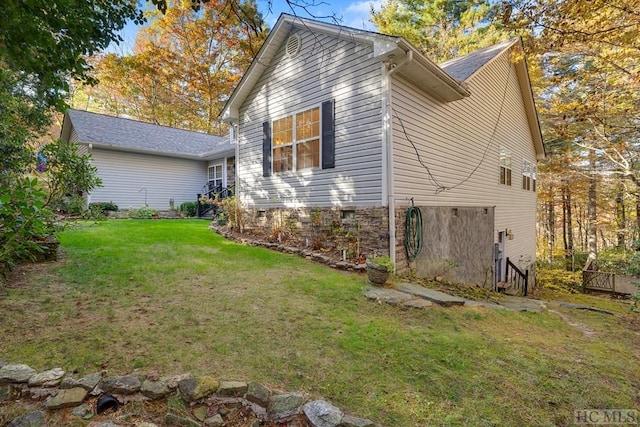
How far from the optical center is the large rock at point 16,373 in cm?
218

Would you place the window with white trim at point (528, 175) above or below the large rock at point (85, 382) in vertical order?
above

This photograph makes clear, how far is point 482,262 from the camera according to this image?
811 centimetres

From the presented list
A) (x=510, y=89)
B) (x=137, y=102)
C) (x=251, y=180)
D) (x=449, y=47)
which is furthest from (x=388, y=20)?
(x=137, y=102)

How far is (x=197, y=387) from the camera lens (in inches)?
86.0

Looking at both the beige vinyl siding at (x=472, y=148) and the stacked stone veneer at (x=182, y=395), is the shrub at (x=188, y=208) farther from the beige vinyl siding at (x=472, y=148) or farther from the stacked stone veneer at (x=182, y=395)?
the stacked stone veneer at (x=182, y=395)

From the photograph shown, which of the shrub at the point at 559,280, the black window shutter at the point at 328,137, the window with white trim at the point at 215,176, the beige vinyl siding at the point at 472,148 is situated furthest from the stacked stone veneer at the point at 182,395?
the shrub at the point at 559,280

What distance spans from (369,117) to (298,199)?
8.56 feet

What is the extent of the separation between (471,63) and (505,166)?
403 cm

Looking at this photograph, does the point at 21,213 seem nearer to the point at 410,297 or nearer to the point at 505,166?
the point at 410,297

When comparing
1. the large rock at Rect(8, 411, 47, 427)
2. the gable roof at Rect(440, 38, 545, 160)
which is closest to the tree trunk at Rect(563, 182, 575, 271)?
the gable roof at Rect(440, 38, 545, 160)

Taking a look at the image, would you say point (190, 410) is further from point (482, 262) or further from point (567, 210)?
point (567, 210)

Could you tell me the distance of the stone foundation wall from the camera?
618 centimetres

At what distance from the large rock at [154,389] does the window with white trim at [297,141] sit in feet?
→ 18.7

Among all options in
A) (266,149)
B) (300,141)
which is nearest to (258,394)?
(300,141)
